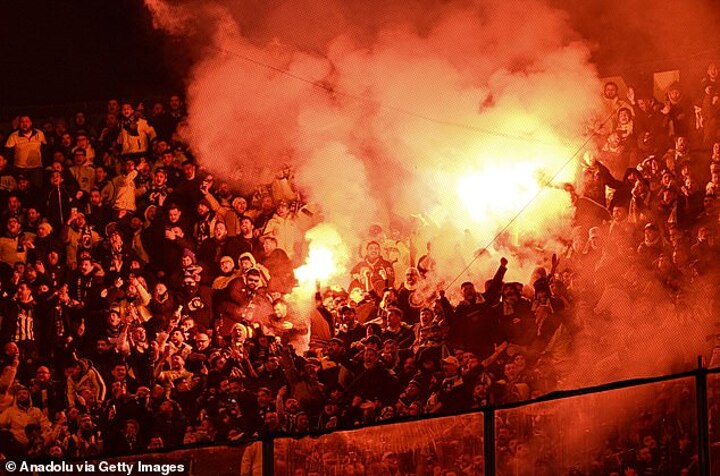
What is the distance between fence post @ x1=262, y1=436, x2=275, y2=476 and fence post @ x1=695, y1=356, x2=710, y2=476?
182 cm

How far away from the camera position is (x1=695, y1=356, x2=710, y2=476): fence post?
5562mm

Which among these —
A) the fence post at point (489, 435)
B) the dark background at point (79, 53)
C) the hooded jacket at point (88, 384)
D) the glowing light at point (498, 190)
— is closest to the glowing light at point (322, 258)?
the glowing light at point (498, 190)

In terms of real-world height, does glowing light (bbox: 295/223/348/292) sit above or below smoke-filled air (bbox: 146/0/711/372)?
below

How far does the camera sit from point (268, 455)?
5129 mm

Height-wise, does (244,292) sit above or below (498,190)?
below

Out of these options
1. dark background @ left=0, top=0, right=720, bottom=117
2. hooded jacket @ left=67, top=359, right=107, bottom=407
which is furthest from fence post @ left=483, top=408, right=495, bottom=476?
dark background @ left=0, top=0, right=720, bottom=117

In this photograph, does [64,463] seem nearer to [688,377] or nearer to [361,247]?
[688,377]

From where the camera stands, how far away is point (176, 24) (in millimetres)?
10062

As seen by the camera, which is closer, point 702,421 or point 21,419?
point 702,421

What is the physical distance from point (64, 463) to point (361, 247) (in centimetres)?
434

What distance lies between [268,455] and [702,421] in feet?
6.17

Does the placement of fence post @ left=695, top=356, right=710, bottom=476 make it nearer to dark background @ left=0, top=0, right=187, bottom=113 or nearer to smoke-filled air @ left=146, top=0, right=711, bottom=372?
smoke-filled air @ left=146, top=0, right=711, bottom=372

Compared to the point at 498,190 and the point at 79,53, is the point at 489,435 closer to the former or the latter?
the point at 498,190

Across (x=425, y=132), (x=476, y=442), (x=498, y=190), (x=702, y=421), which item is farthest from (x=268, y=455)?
(x=425, y=132)
